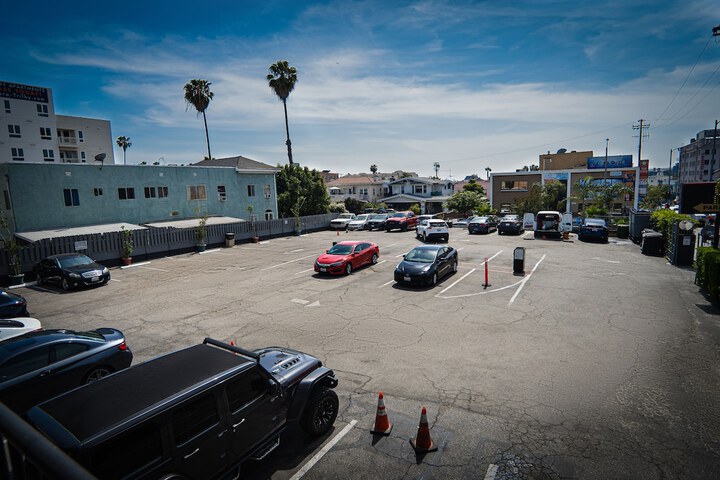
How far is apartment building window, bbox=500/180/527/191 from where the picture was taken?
61.1m

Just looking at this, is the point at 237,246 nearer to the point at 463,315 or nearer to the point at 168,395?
the point at 463,315

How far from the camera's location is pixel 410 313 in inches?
515

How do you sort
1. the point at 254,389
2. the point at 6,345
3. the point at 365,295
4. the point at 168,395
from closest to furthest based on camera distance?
1. the point at 168,395
2. the point at 254,389
3. the point at 6,345
4. the point at 365,295

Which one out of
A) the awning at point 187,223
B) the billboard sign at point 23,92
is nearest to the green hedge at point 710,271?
the awning at point 187,223

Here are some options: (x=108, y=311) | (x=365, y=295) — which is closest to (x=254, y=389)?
(x=365, y=295)

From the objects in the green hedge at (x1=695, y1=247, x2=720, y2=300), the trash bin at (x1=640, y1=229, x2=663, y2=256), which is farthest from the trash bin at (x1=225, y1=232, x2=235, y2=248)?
the trash bin at (x1=640, y1=229, x2=663, y2=256)

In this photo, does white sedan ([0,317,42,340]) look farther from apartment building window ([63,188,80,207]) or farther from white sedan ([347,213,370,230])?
white sedan ([347,213,370,230])

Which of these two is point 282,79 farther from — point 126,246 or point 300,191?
point 126,246

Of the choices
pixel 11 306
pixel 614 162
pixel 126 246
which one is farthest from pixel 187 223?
pixel 614 162

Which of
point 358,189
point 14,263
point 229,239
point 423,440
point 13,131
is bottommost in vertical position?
point 423,440

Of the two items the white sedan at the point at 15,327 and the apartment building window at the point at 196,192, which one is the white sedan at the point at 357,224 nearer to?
the apartment building window at the point at 196,192

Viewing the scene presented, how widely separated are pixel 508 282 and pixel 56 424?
1612 cm

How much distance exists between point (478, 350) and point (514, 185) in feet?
187

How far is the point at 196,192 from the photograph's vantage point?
3400 cm
